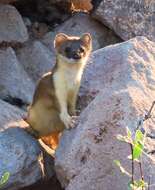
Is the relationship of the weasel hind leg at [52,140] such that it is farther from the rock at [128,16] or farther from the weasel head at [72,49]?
the rock at [128,16]

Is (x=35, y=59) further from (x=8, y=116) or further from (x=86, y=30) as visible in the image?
(x=8, y=116)

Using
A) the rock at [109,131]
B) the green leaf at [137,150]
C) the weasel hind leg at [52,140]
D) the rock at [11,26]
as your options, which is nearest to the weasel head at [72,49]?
the rock at [109,131]

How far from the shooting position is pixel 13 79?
10.4 m

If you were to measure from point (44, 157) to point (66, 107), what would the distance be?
23.9 inches

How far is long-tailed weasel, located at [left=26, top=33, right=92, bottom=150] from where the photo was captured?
300 inches

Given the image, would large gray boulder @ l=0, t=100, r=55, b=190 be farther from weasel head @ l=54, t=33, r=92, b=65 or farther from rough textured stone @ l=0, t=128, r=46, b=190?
weasel head @ l=54, t=33, r=92, b=65

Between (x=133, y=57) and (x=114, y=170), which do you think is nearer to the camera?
(x=114, y=170)

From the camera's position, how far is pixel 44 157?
7.71m

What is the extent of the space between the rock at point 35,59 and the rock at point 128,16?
1.06m

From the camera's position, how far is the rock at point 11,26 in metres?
11.0

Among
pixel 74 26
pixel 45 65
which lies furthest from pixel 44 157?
pixel 74 26

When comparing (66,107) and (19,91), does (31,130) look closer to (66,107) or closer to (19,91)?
(66,107)

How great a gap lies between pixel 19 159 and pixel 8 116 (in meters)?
1.03

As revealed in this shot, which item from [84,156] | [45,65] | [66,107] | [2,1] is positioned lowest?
[45,65]
